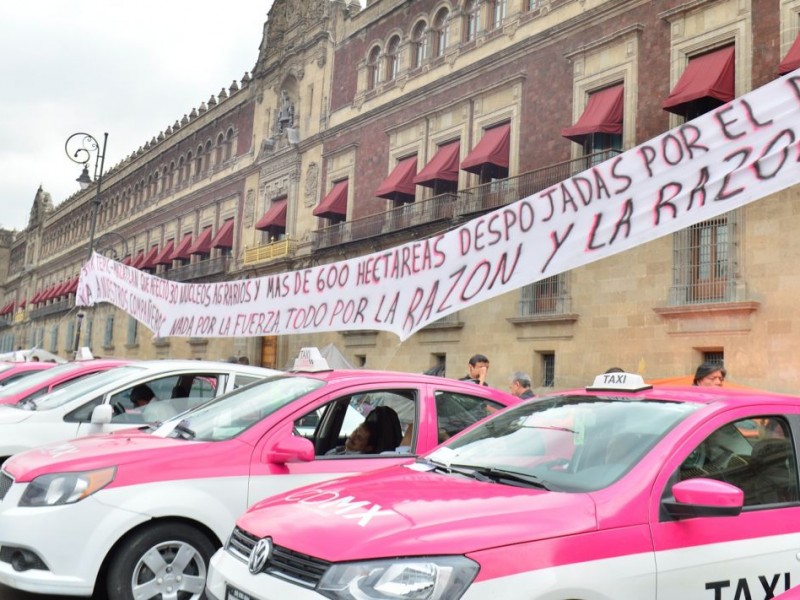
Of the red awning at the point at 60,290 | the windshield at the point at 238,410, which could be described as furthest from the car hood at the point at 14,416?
the red awning at the point at 60,290

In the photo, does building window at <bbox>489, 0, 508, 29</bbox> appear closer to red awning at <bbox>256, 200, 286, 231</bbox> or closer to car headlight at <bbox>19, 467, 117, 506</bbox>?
red awning at <bbox>256, 200, 286, 231</bbox>

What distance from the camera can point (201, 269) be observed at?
1452 inches

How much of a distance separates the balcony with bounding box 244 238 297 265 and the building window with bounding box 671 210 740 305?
55.4 feet

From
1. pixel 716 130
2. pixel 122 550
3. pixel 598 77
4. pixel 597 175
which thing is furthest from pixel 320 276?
pixel 598 77

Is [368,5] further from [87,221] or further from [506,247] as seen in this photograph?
[87,221]

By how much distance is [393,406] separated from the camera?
5.33m

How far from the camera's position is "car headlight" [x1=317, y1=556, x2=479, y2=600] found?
2.67 metres

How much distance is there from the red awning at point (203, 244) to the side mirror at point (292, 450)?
3295 centimetres

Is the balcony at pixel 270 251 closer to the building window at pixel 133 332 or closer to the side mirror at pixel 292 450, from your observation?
the building window at pixel 133 332

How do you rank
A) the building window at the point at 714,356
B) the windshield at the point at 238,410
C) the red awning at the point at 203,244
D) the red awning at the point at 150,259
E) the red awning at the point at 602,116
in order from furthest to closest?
the red awning at the point at 150,259 → the red awning at the point at 203,244 → the red awning at the point at 602,116 → the building window at the point at 714,356 → the windshield at the point at 238,410

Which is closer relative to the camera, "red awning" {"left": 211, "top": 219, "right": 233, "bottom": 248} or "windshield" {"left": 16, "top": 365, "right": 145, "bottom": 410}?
"windshield" {"left": 16, "top": 365, "right": 145, "bottom": 410}

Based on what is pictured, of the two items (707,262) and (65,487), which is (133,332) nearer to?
(707,262)

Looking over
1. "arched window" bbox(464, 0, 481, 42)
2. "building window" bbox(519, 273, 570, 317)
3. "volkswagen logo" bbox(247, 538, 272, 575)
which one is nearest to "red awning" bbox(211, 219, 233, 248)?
"arched window" bbox(464, 0, 481, 42)

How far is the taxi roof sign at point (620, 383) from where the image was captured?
12.9 feet
